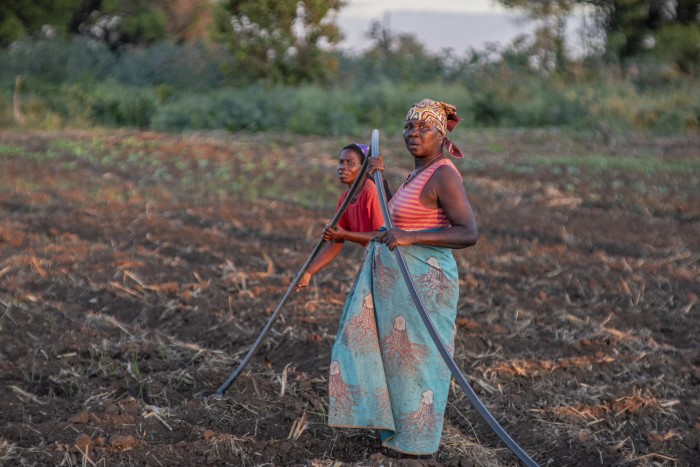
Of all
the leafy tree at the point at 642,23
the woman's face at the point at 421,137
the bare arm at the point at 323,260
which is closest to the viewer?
the woman's face at the point at 421,137

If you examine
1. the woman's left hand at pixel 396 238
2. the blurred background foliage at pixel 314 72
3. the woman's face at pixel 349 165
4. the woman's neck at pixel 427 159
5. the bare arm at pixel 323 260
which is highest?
the woman's neck at pixel 427 159

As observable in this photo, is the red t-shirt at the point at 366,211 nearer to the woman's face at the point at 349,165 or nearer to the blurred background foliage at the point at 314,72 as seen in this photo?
the woman's face at the point at 349,165

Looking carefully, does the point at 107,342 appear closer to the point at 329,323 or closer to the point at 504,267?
the point at 329,323

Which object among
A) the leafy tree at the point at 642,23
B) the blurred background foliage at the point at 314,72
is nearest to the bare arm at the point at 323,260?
the blurred background foliage at the point at 314,72

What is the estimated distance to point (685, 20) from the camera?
22.8 meters

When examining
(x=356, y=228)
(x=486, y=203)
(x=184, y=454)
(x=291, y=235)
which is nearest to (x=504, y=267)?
(x=291, y=235)

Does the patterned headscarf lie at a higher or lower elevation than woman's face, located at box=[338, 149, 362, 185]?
higher

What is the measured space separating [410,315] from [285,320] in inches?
87.6

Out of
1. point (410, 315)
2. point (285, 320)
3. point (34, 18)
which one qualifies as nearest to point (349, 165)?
point (410, 315)

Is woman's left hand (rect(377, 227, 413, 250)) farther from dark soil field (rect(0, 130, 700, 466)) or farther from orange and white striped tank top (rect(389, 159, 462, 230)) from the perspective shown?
dark soil field (rect(0, 130, 700, 466))

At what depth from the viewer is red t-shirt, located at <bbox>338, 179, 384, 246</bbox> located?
12.4ft

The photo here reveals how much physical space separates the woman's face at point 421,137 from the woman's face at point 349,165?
1.38 feet

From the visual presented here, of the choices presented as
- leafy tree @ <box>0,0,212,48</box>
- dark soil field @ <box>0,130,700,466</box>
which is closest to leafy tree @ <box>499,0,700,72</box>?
leafy tree @ <box>0,0,212,48</box>

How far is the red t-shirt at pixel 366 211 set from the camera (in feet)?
12.4
